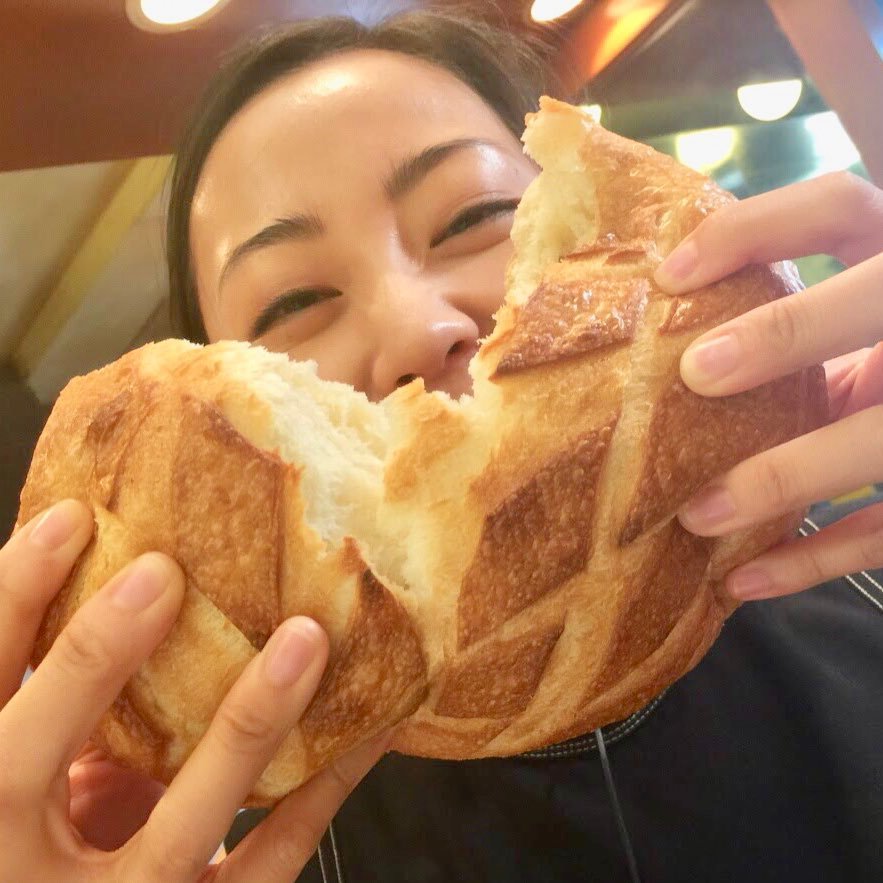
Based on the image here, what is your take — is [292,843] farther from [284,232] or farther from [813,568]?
[284,232]

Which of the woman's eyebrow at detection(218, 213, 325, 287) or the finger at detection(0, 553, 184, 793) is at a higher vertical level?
the woman's eyebrow at detection(218, 213, 325, 287)

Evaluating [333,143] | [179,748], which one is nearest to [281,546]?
[179,748]

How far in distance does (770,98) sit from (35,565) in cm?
414

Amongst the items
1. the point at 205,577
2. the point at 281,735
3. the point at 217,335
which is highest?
the point at 217,335

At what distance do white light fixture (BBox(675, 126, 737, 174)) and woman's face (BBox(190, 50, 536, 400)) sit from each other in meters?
3.13

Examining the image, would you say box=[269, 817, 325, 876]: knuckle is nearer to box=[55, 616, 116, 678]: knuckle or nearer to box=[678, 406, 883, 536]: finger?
box=[55, 616, 116, 678]: knuckle

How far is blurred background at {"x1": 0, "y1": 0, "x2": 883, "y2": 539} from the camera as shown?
255 centimetres

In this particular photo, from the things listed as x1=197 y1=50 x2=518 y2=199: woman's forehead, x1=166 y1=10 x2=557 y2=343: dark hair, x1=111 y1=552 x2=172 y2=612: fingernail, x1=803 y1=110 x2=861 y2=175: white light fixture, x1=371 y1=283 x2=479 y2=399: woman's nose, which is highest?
x1=803 y1=110 x2=861 y2=175: white light fixture

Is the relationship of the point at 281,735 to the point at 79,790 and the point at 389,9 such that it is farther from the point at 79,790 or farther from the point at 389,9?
the point at 389,9

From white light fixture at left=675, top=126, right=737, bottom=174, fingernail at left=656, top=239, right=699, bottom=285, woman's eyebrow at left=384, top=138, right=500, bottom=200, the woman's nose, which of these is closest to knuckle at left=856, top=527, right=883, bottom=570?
fingernail at left=656, top=239, right=699, bottom=285

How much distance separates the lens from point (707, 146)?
3988 millimetres

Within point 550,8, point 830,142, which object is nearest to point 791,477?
point 550,8

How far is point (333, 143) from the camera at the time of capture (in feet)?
3.77

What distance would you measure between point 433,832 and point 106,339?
3.27 metres
